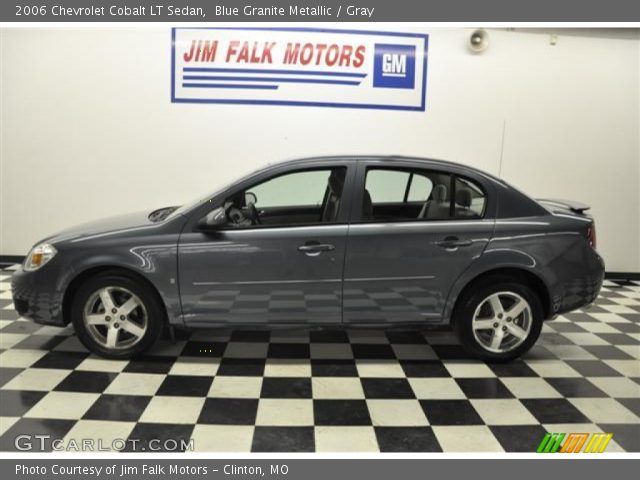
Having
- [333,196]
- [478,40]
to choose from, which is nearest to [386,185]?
[333,196]

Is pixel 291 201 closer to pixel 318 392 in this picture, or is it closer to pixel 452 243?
pixel 452 243

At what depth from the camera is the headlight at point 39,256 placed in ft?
10.8

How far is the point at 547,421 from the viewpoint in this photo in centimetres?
272

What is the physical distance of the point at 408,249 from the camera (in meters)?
3.28

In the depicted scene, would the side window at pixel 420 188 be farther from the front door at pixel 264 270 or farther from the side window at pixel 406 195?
the front door at pixel 264 270

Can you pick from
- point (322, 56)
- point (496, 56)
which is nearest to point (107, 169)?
point (322, 56)

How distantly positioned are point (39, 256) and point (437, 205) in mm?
2635

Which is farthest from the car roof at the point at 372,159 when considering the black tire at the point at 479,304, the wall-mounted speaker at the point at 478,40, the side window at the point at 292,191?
the wall-mounted speaker at the point at 478,40

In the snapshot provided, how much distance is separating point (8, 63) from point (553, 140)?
19.9 ft

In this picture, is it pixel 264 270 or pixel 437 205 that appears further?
pixel 437 205

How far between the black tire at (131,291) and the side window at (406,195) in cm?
146

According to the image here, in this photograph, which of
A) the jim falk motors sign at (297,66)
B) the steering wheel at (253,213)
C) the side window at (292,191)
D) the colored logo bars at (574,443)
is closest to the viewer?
the colored logo bars at (574,443)

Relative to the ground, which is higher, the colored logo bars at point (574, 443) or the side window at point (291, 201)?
the side window at point (291, 201)

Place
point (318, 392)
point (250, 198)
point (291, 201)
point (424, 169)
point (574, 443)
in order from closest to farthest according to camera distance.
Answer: point (574, 443)
point (318, 392)
point (424, 169)
point (250, 198)
point (291, 201)
